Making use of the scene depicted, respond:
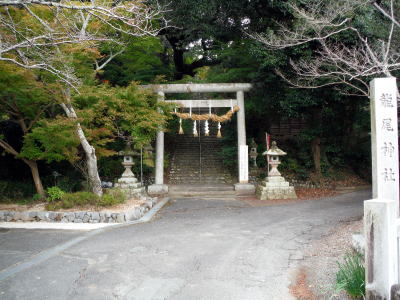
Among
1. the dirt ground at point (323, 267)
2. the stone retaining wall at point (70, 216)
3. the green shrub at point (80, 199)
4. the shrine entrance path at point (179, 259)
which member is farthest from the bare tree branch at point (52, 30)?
the dirt ground at point (323, 267)

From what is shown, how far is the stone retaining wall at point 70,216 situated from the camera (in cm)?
812

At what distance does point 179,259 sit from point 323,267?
7.39 ft

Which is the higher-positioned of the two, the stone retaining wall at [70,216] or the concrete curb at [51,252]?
the stone retaining wall at [70,216]

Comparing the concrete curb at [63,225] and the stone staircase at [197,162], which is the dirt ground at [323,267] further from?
the stone staircase at [197,162]

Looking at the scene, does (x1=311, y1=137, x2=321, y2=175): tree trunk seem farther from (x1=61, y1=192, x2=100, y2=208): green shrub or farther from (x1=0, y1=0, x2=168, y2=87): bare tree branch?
(x1=61, y1=192, x2=100, y2=208): green shrub

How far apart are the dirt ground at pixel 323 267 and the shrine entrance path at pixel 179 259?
171 mm

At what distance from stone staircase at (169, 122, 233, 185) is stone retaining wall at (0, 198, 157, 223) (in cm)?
651

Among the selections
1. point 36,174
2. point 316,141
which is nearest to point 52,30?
point 36,174

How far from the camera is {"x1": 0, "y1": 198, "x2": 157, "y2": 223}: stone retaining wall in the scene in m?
8.12

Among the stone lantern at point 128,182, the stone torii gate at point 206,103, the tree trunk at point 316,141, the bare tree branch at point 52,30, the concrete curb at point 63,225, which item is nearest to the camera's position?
the bare tree branch at point 52,30

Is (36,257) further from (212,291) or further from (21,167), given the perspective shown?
(21,167)

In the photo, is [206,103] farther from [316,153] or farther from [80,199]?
[80,199]

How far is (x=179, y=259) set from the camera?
16.8ft

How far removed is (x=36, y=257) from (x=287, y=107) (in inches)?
393
